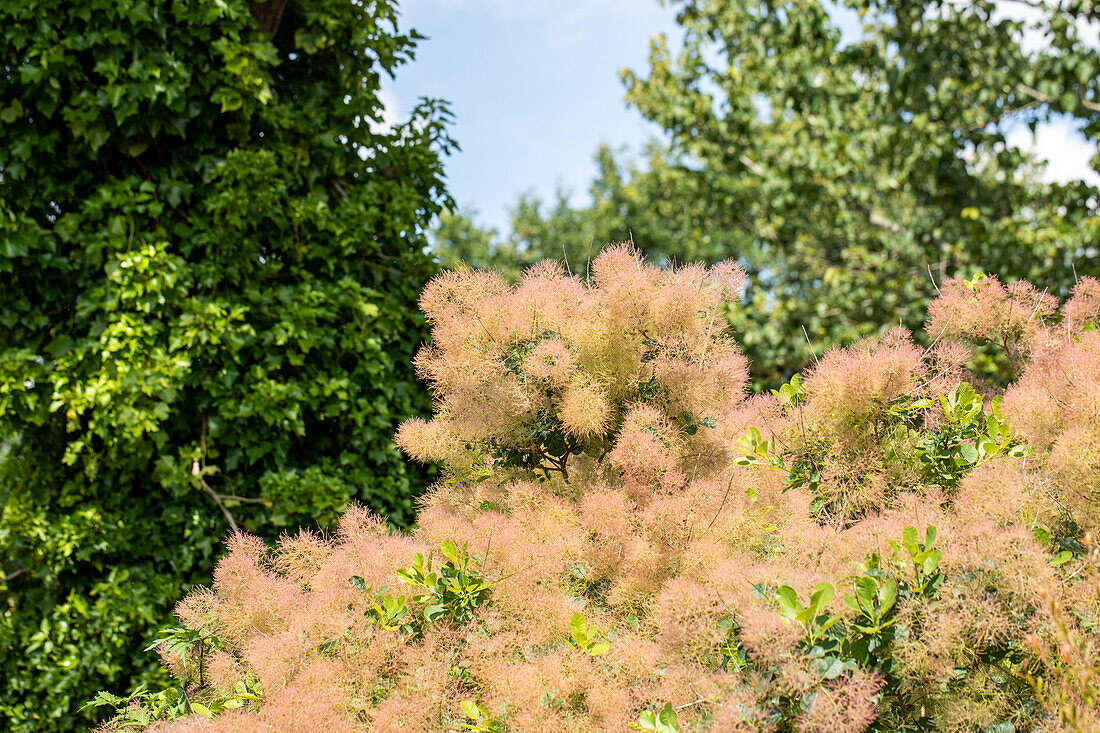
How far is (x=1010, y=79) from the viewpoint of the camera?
6.79m

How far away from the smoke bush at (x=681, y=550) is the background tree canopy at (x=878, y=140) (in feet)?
14.3

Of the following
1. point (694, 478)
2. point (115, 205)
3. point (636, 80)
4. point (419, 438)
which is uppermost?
point (636, 80)

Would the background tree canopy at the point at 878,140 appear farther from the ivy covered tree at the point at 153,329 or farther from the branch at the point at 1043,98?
the ivy covered tree at the point at 153,329

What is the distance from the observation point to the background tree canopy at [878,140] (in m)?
6.50

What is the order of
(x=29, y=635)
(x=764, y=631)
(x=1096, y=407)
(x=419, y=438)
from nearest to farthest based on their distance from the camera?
(x=764, y=631)
(x=1096, y=407)
(x=419, y=438)
(x=29, y=635)

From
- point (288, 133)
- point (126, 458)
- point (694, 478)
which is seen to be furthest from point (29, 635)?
point (694, 478)

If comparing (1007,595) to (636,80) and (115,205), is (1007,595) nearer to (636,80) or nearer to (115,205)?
(115,205)

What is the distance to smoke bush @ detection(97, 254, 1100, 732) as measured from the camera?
5.08ft

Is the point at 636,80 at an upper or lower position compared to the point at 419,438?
upper

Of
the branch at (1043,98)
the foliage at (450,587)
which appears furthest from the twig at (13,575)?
the branch at (1043,98)

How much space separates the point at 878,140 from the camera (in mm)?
7699

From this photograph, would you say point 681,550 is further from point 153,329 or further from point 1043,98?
point 1043,98

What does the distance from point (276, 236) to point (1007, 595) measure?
341cm

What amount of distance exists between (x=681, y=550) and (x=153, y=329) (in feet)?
8.81
